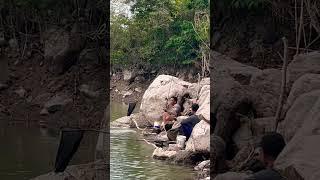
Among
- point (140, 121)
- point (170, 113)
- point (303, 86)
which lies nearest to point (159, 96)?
point (140, 121)

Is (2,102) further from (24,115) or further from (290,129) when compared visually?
(290,129)

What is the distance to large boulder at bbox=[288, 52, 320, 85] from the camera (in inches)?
253

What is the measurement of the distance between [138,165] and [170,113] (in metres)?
3.53

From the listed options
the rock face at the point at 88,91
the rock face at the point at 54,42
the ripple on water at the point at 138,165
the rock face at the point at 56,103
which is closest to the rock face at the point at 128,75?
the rock face at the point at 54,42

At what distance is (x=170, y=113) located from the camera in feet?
37.7

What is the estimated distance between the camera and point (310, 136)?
14.6 feet

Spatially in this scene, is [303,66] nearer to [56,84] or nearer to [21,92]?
[56,84]

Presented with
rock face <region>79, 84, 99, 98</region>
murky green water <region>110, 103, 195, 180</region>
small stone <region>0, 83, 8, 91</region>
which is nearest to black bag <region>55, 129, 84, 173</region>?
murky green water <region>110, 103, 195, 180</region>

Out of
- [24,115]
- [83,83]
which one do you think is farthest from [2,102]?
[83,83]

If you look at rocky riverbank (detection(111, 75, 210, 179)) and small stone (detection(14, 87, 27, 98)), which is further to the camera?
small stone (detection(14, 87, 27, 98))

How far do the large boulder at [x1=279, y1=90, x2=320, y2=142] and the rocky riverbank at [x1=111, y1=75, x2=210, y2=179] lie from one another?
1.79 meters

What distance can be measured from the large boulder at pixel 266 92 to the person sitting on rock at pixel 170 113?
Answer: 3.88 meters

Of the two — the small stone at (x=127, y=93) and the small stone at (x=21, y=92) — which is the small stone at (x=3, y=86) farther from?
the small stone at (x=127, y=93)

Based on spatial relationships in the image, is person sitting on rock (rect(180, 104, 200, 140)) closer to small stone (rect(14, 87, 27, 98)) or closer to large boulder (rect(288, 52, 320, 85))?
large boulder (rect(288, 52, 320, 85))
